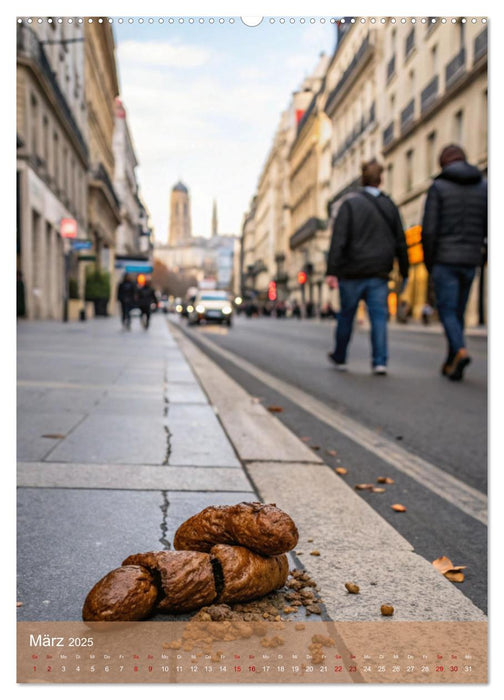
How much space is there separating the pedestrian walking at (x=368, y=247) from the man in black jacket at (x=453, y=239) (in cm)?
44

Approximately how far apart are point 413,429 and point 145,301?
1823 centimetres

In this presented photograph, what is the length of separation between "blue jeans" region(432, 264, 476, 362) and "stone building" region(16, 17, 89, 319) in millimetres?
3313

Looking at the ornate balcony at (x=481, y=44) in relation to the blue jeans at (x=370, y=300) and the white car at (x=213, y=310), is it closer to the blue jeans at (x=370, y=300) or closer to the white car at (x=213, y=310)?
the blue jeans at (x=370, y=300)

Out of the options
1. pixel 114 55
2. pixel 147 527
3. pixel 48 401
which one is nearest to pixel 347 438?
pixel 48 401

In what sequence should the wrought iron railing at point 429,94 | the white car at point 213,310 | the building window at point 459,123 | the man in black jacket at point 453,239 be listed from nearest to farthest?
the building window at point 459,123 → the man in black jacket at point 453,239 → the wrought iron railing at point 429,94 → the white car at point 213,310

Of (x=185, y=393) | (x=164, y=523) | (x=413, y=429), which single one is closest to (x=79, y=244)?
(x=185, y=393)

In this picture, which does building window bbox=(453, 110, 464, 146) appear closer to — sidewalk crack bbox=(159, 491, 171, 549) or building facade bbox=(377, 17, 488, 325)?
building facade bbox=(377, 17, 488, 325)

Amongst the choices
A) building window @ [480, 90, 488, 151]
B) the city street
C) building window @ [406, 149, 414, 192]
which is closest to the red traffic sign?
building window @ [406, 149, 414, 192]

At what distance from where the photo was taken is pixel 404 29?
157 centimetres

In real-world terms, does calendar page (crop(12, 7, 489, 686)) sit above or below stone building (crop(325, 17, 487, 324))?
below

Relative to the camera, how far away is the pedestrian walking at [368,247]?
7070 mm

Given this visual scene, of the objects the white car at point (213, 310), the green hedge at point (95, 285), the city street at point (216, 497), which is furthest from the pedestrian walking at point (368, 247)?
the green hedge at point (95, 285)

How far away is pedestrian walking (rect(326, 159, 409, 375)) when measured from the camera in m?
7.07

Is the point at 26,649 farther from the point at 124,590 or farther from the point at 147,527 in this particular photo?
the point at 147,527
